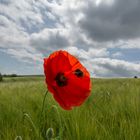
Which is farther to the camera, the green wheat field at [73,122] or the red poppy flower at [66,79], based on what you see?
the green wheat field at [73,122]

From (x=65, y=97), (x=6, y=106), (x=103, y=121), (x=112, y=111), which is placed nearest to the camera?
(x=65, y=97)

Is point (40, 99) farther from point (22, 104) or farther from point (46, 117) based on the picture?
point (46, 117)

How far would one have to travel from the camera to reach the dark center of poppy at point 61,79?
Result: 125 cm

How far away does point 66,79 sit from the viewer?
129 centimetres

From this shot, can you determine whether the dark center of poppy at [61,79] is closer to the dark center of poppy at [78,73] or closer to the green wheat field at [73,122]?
the dark center of poppy at [78,73]

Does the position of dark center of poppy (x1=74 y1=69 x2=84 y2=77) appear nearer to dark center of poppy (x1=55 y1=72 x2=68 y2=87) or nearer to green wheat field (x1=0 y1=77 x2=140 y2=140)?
dark center of poppy (x1=55 y1=72 x2=68 y2=87)

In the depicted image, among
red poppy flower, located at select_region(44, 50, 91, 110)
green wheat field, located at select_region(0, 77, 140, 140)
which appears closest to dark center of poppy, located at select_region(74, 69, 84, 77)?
red poppy flower, located at select_region(44, 50, 91, 110)

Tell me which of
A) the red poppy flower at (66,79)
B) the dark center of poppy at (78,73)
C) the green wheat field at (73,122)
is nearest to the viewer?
the red poppy flower at (66,79)

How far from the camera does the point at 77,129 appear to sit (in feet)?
5.83

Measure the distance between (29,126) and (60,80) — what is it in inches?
47.3

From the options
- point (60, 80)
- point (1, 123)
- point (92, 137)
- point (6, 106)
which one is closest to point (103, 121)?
point (92, 137)

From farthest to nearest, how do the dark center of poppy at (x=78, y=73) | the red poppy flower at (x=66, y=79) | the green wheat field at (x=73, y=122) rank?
the green wheat field at (x=73, y=122) → the dark center of poppy at (x=78, y=73) → the red poppy flower at (x=66, y=79)

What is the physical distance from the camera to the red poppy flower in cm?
121

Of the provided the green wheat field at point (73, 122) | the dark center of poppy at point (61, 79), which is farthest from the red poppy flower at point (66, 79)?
the green wheat field at point (73, 122)
